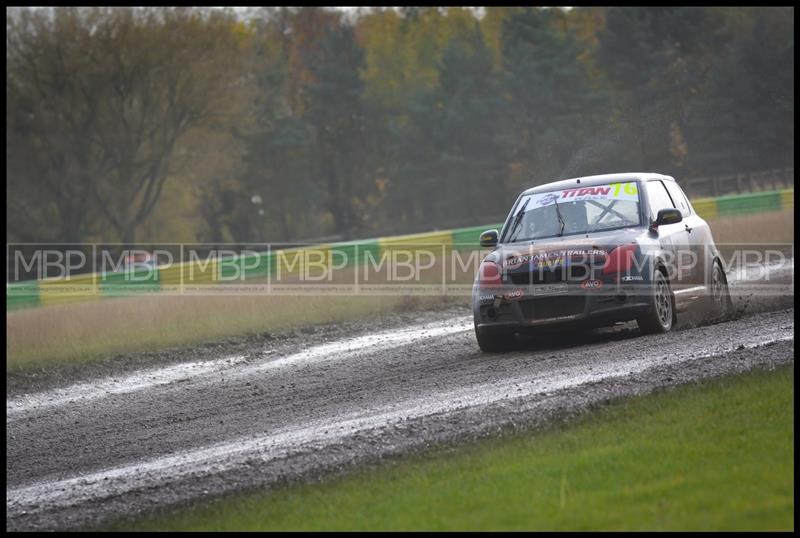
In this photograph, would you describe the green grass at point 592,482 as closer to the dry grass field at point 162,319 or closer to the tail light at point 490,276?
the tail light at point 490,276

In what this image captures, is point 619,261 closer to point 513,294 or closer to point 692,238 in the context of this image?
point 513,294

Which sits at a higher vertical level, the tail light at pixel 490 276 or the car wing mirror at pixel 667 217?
the car wing mirror at pixel 667 217

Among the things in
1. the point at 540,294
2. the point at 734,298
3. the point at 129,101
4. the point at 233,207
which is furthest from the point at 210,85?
the point at 540,294

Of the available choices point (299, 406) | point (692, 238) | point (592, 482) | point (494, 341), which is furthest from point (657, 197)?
point (592, 482)

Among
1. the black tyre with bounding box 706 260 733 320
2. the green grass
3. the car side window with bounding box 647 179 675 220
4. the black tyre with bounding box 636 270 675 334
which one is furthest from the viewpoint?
the black tyre with bounding box 706 260 733 320

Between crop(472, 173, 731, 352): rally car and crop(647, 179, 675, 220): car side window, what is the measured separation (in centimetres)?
2

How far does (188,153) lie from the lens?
52.8 m

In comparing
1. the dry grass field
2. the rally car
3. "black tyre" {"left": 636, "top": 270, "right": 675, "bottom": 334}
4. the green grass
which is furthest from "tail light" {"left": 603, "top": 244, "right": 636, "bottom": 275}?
the dry grass field

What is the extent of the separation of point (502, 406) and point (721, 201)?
23262mm

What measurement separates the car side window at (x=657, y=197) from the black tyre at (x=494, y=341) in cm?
196

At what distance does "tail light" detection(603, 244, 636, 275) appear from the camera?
1011cm

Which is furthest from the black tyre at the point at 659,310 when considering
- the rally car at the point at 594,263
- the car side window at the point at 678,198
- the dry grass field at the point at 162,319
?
the dry grass field at the point at 162,319

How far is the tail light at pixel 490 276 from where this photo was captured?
415 inches

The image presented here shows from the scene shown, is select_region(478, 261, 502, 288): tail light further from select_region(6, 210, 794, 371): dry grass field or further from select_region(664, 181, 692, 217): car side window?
select_region(6, 210, 794, 371): dry grass field
